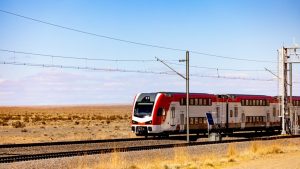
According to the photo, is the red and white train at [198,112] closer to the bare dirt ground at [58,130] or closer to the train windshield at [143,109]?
the train windshield at [143,109]

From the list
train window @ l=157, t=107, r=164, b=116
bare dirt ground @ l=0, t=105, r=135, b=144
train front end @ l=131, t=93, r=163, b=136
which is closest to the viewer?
train front end @ l=131, t=93, r=163, b=136

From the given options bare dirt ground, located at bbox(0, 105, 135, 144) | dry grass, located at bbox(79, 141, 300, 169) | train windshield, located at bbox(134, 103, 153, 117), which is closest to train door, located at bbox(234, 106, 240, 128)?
bare dirt ground, located at bbox(0, 105, 135, 144)

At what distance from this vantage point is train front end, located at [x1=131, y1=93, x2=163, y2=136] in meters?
39.1

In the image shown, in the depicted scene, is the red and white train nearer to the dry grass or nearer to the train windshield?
the train windshield

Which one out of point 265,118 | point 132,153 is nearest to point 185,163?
point 132,153

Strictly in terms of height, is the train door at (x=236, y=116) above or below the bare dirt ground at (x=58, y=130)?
above

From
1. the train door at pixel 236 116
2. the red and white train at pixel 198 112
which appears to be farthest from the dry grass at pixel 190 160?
the train door at pixel 236 116

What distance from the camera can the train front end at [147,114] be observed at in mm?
39062

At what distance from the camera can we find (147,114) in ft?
130

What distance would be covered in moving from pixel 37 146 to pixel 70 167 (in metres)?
11.1

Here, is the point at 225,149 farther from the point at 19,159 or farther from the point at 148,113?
the point at 19,159

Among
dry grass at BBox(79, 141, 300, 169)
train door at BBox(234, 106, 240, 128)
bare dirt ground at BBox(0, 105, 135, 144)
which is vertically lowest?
bare dirt ground at BBox(0, 105, 135, 144)

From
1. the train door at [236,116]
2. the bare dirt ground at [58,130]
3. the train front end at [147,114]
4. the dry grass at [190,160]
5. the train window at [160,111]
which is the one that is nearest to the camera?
the dry grass at [190,160]

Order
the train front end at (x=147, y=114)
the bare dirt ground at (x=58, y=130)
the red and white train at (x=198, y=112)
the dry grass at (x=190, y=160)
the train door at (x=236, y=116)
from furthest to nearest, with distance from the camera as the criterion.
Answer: the train door at (x=236, y=116), the bare dirt ground at (x=58, y=130), the red and white train at (x=198, y=112), the train front end at (x=147, y=114), the dry grass at (x=190, y=160)
